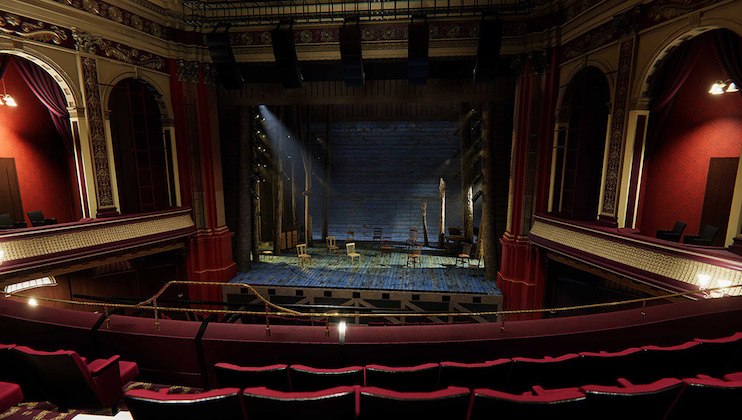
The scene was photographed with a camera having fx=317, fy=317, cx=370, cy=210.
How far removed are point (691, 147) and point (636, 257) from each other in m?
3.40

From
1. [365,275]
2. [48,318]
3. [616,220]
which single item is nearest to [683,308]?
[616,220]

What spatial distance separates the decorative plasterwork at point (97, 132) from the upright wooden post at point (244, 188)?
373 cm

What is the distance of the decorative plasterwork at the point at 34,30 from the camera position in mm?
6071

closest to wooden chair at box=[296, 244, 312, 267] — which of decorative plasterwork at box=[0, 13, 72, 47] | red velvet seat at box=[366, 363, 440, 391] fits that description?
decorative plasterwork at box=[0, 13, 72, 47]

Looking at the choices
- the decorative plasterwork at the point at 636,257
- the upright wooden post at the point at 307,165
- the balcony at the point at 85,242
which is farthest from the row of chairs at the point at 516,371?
the upright wooden post at the point at 307,165

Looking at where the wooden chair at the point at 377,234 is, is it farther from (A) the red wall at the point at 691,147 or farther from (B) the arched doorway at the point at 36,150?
(B) the arched doorway at the point at 36,150

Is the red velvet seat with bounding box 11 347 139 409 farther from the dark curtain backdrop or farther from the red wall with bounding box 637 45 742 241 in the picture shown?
the red wall with bounding box 637 45 742 241

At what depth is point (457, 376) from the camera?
259 centimetres

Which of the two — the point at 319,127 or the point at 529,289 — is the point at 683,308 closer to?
the point at 529,289

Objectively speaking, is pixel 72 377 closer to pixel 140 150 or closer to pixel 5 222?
pixel 5 222

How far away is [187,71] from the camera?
9.21 m

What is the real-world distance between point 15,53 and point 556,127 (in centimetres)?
1176

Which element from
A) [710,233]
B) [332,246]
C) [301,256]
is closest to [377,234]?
[332,246]

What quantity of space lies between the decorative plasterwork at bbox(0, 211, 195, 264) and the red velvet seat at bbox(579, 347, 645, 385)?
8.93 m
